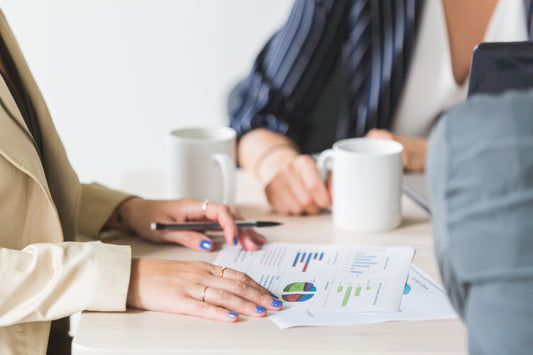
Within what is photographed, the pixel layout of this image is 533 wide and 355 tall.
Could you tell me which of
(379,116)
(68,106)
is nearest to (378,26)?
(379,116)

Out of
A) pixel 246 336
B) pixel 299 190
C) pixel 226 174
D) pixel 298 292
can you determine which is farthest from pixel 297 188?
pixel 246 336

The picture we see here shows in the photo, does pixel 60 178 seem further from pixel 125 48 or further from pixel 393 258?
pixel 125 48

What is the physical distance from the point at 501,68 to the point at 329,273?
31cm

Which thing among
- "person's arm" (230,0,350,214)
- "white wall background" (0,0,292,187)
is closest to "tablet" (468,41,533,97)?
"person's arm" (230,0,350,214)

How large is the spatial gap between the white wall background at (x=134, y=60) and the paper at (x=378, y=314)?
1.79 metres

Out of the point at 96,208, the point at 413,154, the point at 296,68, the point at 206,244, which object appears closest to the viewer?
the point at 206,244

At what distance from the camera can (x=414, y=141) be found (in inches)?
50.9

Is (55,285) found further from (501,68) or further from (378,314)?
(501,68)

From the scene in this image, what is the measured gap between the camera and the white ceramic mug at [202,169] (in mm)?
1015

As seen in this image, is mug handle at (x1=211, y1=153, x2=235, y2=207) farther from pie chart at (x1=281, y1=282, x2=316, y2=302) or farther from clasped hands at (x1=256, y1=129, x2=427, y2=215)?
pie chart at (x1=281, y1=282, x2=316, y2=302)

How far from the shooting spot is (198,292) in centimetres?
70

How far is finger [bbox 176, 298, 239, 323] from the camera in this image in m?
0.67

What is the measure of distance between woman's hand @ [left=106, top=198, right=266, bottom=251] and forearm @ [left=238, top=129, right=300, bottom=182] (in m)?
0.29

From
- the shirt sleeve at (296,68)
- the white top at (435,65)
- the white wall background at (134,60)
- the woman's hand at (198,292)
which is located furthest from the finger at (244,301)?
the white wall background at (134,60)
